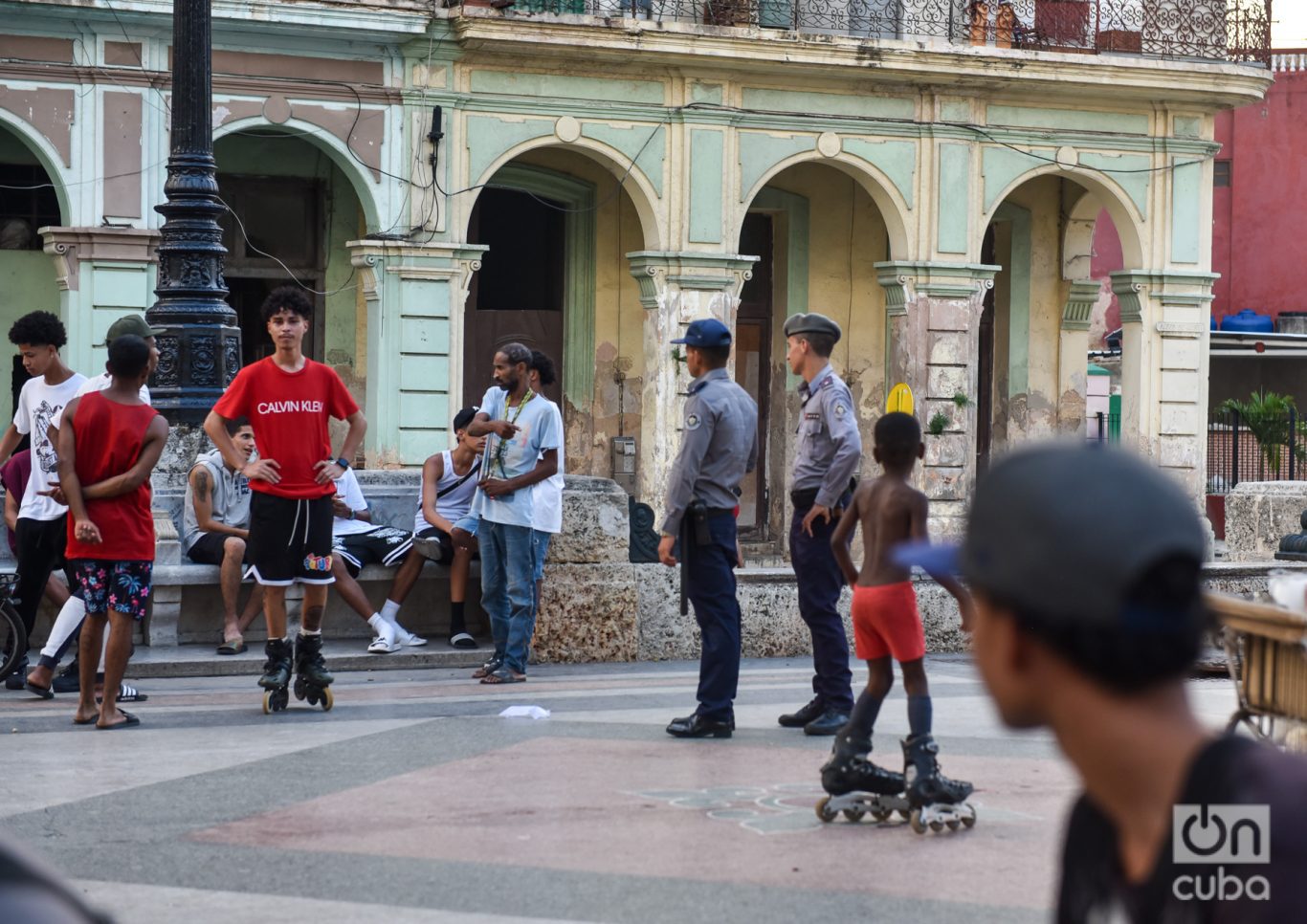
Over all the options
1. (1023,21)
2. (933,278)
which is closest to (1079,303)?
(933,278)

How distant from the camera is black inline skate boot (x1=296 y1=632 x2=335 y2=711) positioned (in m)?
9.05

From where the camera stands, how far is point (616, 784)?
23.6 ft

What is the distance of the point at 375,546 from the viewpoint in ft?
37.6

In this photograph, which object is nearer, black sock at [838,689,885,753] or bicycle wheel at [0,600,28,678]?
black sock at [838,689,885,753]

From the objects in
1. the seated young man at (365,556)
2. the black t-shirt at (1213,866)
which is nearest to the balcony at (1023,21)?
the seated young man at (365,556)

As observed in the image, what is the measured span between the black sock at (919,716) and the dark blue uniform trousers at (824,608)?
2.05 metres

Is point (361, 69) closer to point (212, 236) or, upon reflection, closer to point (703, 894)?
point (212, 236)

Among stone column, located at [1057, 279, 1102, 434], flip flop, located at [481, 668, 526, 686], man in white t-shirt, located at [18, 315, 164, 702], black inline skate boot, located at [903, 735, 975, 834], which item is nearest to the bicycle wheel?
man in white t-shirt, located at [18, 315, 164, 702]

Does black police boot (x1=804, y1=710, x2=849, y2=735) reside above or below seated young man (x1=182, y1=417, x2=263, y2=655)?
below

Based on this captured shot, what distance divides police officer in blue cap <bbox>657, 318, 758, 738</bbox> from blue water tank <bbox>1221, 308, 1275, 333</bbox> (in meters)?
28.6

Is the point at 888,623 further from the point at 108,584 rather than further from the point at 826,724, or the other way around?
the point at 108,584

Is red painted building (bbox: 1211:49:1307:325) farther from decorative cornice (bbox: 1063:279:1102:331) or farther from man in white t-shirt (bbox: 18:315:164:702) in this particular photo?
man in white t-shirt (bbox: 18:315:164:702)

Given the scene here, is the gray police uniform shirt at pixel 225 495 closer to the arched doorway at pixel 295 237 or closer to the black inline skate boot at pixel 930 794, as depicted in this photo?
the black inline skate boot at pixel 930 794

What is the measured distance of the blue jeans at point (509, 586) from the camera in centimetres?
1034
